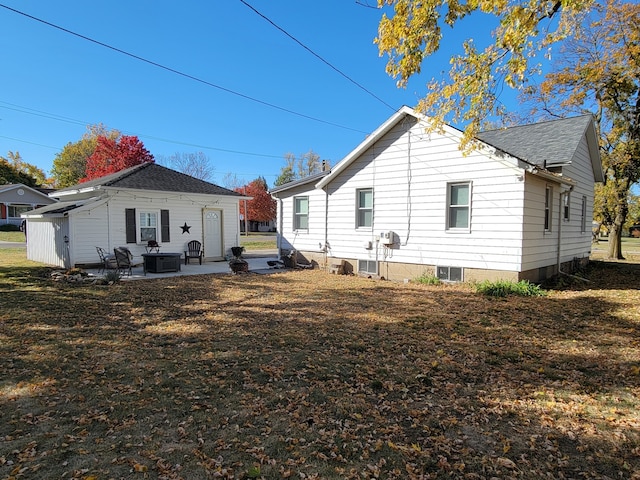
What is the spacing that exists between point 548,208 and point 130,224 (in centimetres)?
1438

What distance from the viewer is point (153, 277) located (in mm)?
11773

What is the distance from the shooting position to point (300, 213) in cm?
1461

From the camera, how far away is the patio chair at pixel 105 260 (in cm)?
1267

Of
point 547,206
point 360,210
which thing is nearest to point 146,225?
point 360,210

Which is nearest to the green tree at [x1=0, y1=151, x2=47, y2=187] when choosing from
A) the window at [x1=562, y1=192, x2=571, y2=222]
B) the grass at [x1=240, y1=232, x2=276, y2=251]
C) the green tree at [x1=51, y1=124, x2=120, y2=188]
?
the green tree at [x1=51, y1=124, x2=120, y2=188]

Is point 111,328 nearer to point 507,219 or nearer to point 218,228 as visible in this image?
point 507,219

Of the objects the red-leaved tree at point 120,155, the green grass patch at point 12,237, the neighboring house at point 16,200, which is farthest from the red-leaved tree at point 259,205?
the green grass patch at point 12,237

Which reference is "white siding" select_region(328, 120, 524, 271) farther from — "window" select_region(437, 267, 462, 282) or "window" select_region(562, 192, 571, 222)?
"window" select_region(562, 192, 571, 222)

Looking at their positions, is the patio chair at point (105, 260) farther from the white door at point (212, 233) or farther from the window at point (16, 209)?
the window at point (16, 209)

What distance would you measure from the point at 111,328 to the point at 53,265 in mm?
10367

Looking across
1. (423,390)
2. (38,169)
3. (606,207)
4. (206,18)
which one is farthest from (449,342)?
(38,169)

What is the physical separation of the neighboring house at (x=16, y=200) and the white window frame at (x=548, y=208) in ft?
142

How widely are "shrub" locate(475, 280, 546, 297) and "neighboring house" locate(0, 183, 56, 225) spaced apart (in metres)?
42.7

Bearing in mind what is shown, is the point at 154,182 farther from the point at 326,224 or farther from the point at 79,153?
the point at 79,153
